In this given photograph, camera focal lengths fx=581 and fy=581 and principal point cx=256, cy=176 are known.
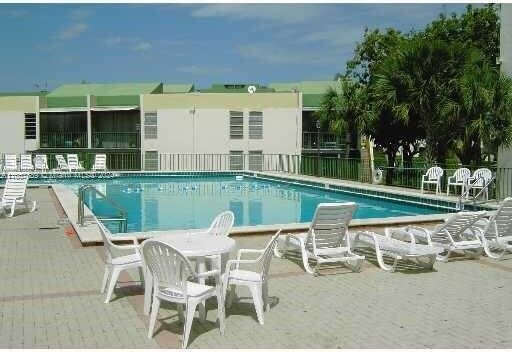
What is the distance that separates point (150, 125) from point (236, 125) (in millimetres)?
4685

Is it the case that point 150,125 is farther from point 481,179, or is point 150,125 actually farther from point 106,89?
point 481,179

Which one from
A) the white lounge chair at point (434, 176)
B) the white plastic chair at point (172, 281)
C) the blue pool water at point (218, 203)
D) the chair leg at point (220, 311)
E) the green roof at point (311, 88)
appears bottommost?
the blue pool water at point (218, 203)

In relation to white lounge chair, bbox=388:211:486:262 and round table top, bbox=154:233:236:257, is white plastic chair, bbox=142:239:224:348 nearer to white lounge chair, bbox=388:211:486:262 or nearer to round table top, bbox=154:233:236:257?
round table top, bbox=154:233:236:257

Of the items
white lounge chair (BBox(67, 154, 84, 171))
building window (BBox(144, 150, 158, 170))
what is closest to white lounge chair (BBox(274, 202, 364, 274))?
white lounge chair (BBox(67, 154, 84, 171))

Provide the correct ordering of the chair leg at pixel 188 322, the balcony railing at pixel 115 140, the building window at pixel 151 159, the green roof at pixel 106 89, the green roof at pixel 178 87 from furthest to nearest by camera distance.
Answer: the green roof at pixel 178 87, the green roof at pixel 106 89, the balcony railing at pixel 115 140, the building window at pixel 151 159, the chair leg at pixel 188 322

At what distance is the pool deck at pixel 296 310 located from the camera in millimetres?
4668

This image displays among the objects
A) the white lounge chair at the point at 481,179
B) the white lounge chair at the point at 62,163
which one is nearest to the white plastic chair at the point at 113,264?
the white lounge chair at the point at 481,179

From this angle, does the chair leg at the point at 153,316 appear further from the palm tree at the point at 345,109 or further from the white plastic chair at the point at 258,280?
the palm tree at the point at 345,109

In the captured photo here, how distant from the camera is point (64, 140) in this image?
32.8 m

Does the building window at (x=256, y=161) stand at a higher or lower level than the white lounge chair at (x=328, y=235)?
higher

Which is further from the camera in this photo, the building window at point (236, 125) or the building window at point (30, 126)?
the building window at point (30, 126)

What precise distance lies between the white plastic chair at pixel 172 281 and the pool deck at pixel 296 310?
0.23 meters

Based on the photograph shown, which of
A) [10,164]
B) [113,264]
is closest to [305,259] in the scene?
[113,264]

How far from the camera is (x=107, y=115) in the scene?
35.1 metres
